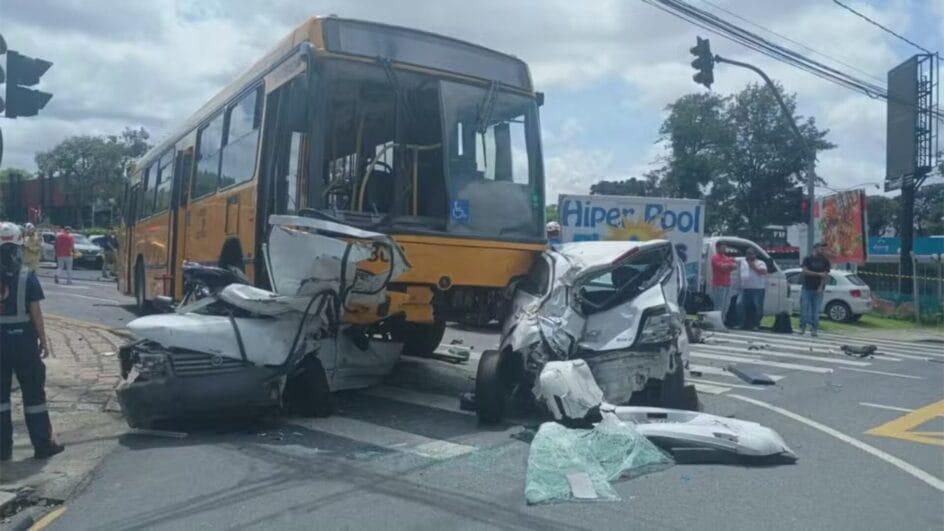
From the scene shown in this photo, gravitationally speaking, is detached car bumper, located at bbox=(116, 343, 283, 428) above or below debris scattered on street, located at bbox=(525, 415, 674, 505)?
above

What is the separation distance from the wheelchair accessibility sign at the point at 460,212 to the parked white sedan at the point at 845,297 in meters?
16.5

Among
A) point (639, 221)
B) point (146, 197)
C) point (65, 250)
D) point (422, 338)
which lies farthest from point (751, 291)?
point (65, 250)

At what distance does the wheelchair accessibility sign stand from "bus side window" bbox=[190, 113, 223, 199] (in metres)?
3.92

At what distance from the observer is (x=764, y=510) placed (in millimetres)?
5574

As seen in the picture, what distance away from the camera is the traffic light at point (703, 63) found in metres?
19.1

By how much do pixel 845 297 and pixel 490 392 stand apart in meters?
18.3

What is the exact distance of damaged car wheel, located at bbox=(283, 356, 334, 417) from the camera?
850cm

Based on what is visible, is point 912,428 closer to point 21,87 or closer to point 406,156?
point 406,156

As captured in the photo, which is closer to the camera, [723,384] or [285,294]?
[285,294]

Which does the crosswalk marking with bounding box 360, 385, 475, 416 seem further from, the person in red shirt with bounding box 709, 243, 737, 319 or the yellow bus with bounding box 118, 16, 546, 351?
the person in red shirt with bounding box 709, 243, 737, 319

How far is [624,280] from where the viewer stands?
8977mm

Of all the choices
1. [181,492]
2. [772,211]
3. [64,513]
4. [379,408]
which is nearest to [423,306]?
[379,408]

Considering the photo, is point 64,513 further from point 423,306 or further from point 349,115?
point 349,115

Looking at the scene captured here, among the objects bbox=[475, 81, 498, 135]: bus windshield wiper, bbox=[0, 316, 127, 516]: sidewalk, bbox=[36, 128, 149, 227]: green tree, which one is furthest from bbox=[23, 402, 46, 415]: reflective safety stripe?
bbox=[36, 128, 149, 227]: green tree
